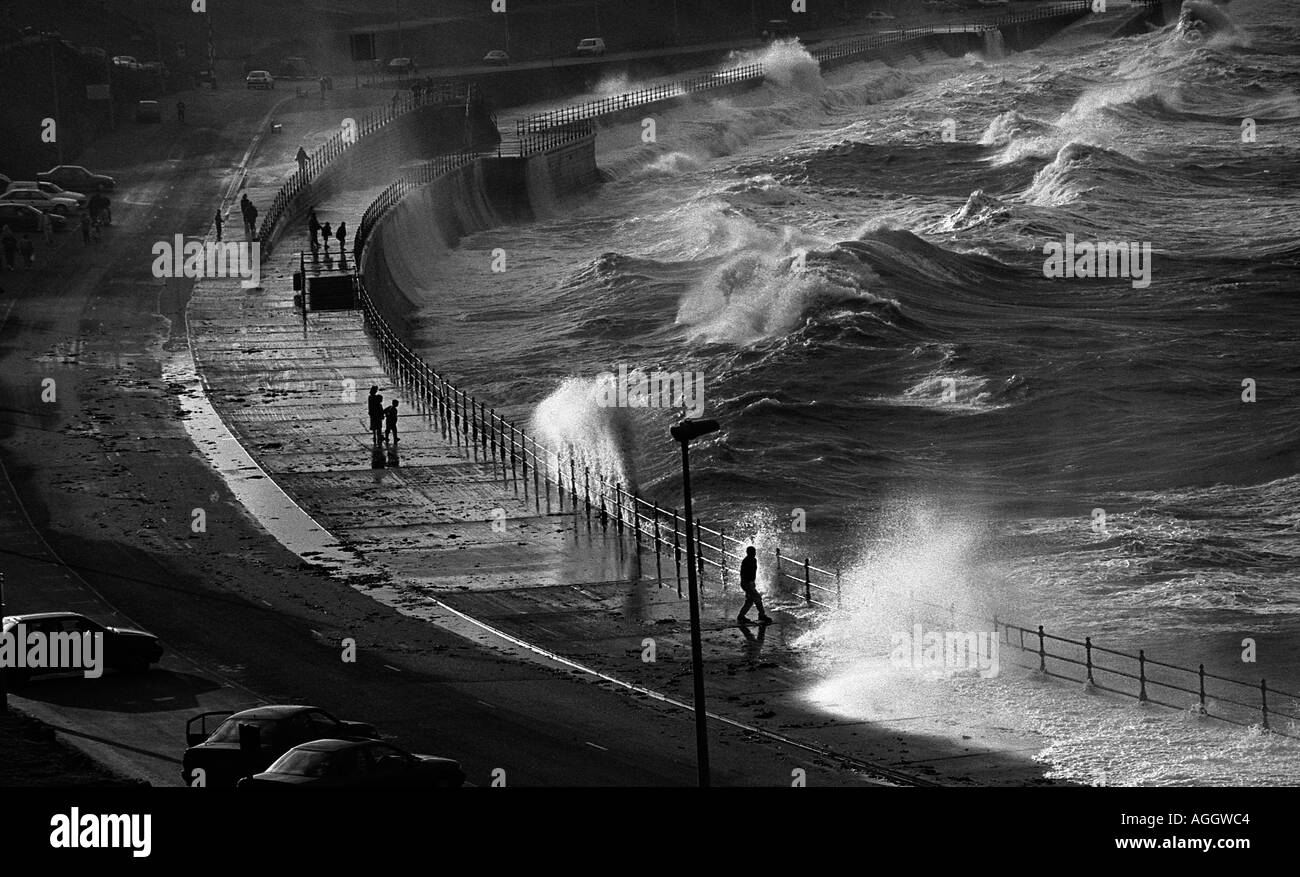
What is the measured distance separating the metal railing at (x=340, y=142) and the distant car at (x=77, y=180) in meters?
6.81

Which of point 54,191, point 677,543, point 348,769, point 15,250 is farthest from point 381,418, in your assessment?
point 54,191

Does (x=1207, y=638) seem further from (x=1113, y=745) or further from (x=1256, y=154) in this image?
(x=1256, y=154)

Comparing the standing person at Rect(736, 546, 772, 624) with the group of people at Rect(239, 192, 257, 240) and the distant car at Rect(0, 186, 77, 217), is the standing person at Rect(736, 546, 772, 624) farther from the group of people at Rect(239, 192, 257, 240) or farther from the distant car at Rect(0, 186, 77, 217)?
the distant car at Rect(0, 186, 77, 217)

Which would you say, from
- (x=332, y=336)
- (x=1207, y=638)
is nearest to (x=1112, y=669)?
(x=1207, y=638)

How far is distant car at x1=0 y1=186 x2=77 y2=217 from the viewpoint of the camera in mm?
68000

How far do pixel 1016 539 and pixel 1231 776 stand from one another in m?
12.9

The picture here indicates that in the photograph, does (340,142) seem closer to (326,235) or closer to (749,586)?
(326,235)

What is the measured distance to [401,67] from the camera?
109062 mm

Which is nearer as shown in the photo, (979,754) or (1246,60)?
(979,754)

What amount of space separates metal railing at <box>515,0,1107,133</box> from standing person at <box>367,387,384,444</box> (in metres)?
52.3

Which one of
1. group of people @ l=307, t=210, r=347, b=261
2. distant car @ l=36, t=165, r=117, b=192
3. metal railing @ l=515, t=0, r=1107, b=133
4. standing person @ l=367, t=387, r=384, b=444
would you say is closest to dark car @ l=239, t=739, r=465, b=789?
standing person @ l=367, t=387, r=384, b=444

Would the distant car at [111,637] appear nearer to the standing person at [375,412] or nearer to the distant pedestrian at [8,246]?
→ the standing person at [375,412]

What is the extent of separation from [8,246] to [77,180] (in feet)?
41.3

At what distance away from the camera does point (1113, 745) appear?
25.2 metres
